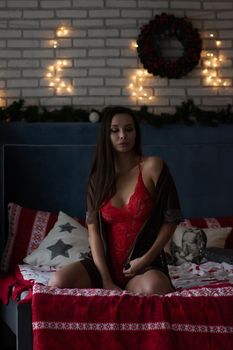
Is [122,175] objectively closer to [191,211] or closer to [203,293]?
[203,293]

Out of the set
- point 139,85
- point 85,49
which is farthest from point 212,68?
point 85,49

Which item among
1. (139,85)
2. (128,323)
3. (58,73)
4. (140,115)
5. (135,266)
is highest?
(58,73)

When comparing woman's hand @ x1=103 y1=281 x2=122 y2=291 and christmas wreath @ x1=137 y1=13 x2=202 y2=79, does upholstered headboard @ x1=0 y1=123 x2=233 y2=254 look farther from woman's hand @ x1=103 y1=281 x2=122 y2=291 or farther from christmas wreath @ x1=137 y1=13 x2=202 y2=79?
woman's hand @ x1=103 y1=281 x2=122 y2=291

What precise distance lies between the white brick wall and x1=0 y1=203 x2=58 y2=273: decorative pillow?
954 mm

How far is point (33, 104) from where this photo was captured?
5301 mm

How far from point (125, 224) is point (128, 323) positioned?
0.64 m

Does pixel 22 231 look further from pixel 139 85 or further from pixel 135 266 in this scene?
pixel 135 266

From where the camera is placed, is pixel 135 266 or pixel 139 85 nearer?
pixel 135 266

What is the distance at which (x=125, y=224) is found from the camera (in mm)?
3258

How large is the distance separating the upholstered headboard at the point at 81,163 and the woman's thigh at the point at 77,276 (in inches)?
78.6

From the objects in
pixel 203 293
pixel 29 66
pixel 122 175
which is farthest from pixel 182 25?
pixel 203 293

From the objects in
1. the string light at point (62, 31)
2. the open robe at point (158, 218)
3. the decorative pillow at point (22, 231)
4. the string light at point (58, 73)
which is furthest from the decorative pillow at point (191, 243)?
the string light at point (62, 31)

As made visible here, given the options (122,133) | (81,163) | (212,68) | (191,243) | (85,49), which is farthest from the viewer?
(212,68)

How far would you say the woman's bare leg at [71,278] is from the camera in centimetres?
305
